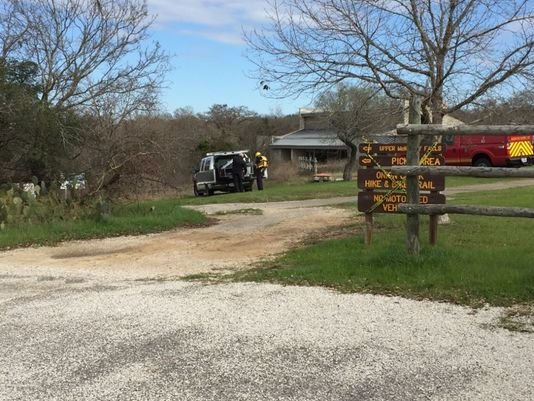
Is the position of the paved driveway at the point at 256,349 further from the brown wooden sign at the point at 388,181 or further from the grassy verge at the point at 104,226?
the grassy verge at the point at 104,226

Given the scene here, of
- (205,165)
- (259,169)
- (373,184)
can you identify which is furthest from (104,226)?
(205,165)

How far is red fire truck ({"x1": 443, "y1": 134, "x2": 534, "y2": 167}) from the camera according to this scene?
84.2ft

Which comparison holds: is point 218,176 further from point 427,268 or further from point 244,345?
point 244,345

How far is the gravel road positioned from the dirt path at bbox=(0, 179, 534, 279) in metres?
0.91

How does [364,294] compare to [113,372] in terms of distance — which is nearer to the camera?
[113,372]

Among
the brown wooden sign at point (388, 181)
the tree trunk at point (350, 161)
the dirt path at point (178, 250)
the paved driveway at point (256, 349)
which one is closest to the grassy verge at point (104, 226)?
the dirt path at point (178, 250)

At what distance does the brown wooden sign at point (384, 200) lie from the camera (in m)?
8.60

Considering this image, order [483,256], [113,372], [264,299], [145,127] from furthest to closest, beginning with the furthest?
[145,127] < [483,256] < [264,299] < [113,372]

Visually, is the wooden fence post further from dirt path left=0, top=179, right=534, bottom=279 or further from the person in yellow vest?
the person in yellow vest

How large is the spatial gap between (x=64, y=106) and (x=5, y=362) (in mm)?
14165

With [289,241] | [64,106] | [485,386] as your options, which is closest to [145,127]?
[64,106]

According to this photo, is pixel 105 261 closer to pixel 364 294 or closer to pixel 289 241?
pixel 289 241

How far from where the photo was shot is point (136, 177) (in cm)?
1506

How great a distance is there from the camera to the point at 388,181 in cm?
869
